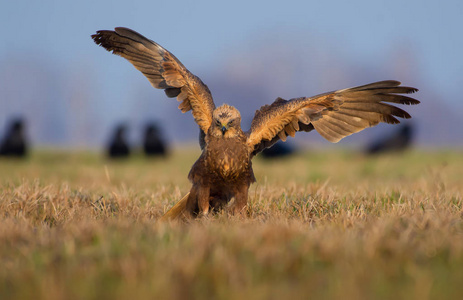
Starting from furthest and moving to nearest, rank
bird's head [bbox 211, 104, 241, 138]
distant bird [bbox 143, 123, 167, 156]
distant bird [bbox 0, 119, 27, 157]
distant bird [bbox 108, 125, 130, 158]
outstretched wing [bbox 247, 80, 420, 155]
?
distant bird [bbox 143, 123, 167, 156] → distant bird [bbox 108, 125, 130, 158] → distant bird [bbox 0, 119, 27, 157] → outstretched wing [bbox 247, 80, 420, 155] → bird's head [bbox 211, 104, 241, 138]

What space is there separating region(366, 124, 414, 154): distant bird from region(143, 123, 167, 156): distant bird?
9323 mm

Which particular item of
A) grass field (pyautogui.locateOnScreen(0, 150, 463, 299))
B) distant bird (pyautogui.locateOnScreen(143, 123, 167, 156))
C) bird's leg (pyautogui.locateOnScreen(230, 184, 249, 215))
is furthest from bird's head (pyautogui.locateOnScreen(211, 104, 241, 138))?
distant bird (pyautogui.locateOnScreen(143, 123, 167, 156))

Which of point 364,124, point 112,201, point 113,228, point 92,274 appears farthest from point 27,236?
point 364,124

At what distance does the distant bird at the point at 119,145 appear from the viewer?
2217 centimetres

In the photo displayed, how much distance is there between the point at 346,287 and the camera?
2.27 meters

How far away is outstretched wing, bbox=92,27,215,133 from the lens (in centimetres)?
496

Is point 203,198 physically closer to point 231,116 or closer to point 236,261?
point 231,116

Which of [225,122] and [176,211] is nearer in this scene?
[225,122]

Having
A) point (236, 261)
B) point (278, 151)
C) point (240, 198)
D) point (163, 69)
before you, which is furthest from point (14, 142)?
point (236, 261)

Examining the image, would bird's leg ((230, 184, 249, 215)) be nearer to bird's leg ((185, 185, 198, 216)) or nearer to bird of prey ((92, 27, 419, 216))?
bird of prey ((92, 27, 419, 216))

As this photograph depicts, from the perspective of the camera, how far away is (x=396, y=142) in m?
23.2

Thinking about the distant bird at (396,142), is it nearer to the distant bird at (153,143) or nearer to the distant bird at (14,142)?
the distant bird at (153,143)

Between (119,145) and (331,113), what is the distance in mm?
17920

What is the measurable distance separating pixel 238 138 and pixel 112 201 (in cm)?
169
